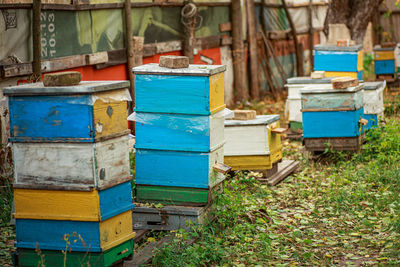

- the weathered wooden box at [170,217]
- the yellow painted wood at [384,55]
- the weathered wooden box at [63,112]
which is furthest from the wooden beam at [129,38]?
the yellow painted wood at [384,55]

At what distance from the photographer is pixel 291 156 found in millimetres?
9359

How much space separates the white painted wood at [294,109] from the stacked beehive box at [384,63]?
187 inches

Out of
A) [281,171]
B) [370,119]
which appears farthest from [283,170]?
→ [370,119]

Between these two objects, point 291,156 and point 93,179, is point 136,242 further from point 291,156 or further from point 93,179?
point 291,156

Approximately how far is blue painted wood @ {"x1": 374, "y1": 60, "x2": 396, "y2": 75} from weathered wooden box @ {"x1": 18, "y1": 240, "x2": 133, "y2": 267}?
36.2 feet

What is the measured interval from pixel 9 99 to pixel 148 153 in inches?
66.4

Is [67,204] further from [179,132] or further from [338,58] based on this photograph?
[338,58]

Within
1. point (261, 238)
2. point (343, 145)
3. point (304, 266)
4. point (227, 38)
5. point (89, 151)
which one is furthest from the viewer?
point (227, 38)

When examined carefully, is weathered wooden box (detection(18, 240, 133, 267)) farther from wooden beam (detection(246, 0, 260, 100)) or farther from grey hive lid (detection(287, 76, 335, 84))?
wooden beam (detection(246, 0, 260, 100))

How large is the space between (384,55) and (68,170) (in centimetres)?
1138

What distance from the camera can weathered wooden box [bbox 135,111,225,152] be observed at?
5.51 metres

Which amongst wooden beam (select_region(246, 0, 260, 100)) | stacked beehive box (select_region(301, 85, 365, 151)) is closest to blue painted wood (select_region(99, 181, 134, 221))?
stacked beehive box (select_region(301, 85, 365, 151))

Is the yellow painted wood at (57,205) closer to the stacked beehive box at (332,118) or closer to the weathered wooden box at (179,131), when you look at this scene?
the weathered wooden box at (179,131)

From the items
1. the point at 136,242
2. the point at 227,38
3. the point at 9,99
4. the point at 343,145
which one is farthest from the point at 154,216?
the point at 227,38
